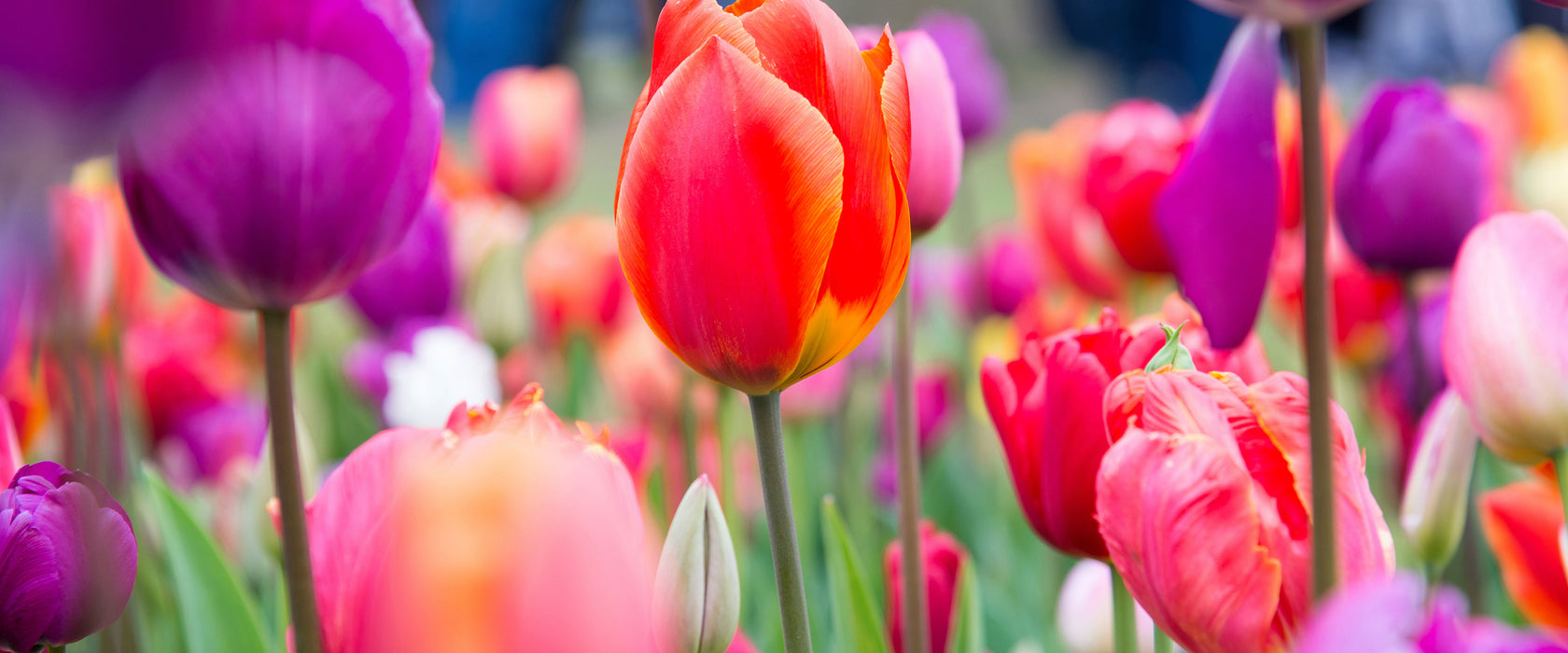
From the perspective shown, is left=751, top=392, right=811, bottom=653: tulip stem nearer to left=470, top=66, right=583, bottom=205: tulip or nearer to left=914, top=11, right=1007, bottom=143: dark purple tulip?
left=914, top=11, right=1007, bottom=143: dark purple tulip

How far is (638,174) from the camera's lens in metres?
0.21

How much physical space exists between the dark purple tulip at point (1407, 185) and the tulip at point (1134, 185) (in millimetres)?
88

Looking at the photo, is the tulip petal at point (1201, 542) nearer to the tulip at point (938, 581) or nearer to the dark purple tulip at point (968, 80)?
the tulip at point (938, 581)

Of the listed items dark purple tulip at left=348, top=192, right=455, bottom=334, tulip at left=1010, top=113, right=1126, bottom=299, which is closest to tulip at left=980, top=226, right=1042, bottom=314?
tulip at left=1010, top=113, right=1126, bottom=299

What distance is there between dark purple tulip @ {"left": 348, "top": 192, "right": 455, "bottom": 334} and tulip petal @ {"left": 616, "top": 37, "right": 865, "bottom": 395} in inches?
18.0

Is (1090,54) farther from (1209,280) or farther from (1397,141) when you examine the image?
(1209,280)

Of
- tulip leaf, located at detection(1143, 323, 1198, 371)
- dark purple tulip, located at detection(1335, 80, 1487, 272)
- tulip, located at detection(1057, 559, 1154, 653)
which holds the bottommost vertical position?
tulip, located at detection(1057, 559, 1154, 653)

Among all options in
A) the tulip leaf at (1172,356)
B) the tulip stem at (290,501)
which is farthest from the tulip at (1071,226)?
the tulip stem at (290,501)

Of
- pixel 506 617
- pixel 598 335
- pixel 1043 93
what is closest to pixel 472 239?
pixel 598 335

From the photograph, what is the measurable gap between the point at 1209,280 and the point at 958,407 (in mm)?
639

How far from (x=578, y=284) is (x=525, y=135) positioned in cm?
17

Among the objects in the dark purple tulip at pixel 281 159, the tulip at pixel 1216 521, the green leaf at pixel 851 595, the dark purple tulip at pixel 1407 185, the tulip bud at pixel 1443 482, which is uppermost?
the dark purple tulip at pixel 281 159

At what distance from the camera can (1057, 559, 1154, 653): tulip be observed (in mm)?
363

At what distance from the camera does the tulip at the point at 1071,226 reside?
69 centimetres
